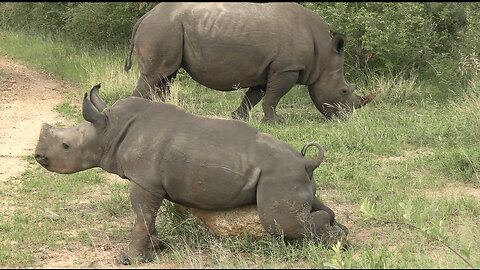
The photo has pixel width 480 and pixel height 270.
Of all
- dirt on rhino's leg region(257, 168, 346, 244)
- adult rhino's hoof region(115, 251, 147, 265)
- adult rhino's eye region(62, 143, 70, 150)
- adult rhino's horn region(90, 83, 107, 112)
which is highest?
adult rhino's horn region(90, 83, 107, 112)

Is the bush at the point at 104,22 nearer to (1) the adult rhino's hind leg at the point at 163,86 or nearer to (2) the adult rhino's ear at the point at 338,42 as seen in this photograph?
(1) the adult rhino's hind leg at the point at 163,86

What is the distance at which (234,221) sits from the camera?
18.8ft

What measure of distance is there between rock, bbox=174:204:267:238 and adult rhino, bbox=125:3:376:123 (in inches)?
162

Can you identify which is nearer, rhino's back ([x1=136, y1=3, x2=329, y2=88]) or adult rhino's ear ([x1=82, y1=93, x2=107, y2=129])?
adult rhino's ear ([x1=82, y1=93, x2=107, y2=129])

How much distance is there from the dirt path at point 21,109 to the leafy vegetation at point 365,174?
0.31 meters

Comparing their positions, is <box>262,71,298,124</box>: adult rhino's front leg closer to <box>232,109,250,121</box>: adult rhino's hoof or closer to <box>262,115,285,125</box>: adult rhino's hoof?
<box>262,115,285,125</box>: adult rhino's hoof

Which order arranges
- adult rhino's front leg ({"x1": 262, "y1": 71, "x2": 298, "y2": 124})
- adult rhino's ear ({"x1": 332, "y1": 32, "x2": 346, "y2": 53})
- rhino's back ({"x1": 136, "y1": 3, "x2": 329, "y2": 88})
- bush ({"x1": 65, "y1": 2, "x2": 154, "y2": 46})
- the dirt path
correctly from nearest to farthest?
the dirt path, rhino's back ({"x1": 136, "y1": 3, "x2": 329, "y2": 88}), adult rhino's front leg ({"x1": 262, "y1": 71, "x2": 298, "y2": 124}), adult rhino's ear ({"x1": 332, "y1": 32, "x2": 346, "y2": 53}), bush ({"x1": 65, "y1": 2, "x2": 154, "y2": 46})

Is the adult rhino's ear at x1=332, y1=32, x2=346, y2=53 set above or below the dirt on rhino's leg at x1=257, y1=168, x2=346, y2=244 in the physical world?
below

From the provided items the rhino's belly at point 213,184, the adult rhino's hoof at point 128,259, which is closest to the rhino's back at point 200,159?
the rhino's belly at point 213,184

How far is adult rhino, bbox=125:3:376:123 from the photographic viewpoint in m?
9.52

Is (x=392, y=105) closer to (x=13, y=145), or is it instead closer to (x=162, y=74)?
(x=162, y=74)

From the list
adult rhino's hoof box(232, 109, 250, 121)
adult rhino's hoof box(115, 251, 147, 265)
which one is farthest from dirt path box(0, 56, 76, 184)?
adult rhino's hoof box(115, 251, 147, 265)

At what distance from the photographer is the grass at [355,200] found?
5.48 metres

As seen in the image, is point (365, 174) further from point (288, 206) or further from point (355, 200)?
point (288, 206)
